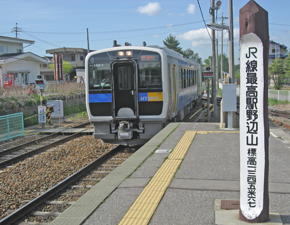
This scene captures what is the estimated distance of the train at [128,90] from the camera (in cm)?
998

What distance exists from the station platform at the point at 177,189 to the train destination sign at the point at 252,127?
300 millimetres

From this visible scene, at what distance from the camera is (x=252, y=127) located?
371 centimetres

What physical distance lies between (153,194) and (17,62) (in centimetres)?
3136

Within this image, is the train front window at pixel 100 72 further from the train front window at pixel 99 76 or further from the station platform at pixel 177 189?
the station platform at pixel 177 189

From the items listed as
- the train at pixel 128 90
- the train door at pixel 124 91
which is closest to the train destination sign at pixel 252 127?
the train at pixel 128 90

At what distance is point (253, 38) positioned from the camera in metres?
3.62

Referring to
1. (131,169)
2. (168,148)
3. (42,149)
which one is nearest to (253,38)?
(131,169)

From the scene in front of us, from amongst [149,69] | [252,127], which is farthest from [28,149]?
[252,127]

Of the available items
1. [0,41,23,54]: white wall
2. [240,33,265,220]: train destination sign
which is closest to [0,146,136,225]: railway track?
[240,33,265,220]: train destination sign

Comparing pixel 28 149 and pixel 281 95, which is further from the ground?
pixel 281 95

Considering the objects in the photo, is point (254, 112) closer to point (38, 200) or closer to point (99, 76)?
point (38, 200)

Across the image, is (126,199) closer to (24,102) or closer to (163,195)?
(163,195)

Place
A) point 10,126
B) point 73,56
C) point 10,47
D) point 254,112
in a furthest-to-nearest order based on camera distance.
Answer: point 73,56 < point 10,47 < point 10,126 < point 254,112

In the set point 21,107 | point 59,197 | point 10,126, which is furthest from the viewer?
point 21,107
